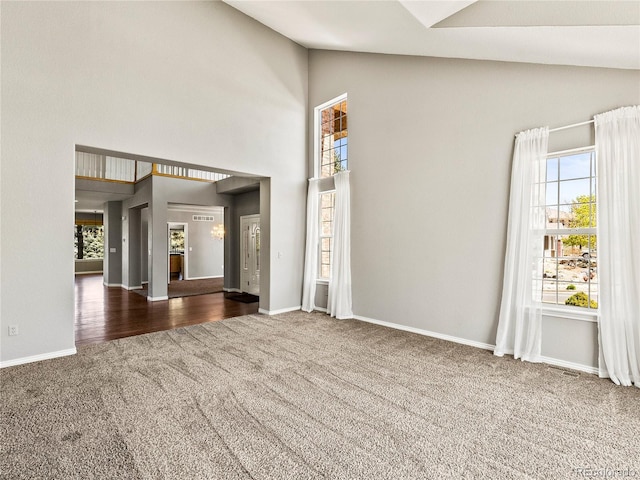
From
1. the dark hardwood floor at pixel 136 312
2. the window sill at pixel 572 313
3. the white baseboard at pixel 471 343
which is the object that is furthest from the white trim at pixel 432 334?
the dark hardwood floor at pixel 136 312

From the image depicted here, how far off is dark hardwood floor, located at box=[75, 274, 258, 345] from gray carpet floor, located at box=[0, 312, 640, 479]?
3.16ft

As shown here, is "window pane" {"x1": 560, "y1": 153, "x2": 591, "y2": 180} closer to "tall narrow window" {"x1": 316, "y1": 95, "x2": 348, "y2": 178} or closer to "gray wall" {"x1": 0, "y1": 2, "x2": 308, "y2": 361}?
"tall narrow window" {"x1": 316, "y1": 95, "x2": 348, "y2": 178}

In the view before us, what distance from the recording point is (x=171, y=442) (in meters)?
2.17

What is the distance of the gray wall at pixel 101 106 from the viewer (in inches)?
138

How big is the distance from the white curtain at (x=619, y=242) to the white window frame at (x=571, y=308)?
0.44 ft

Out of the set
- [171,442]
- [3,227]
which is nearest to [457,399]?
[171,442]

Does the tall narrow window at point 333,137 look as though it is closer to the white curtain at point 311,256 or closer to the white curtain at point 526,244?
the white curtain at point 311,256

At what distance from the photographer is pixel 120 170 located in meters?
8.67

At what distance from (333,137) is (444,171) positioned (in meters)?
2.44

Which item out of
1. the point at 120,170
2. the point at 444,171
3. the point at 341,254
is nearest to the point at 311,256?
the point at 341,254

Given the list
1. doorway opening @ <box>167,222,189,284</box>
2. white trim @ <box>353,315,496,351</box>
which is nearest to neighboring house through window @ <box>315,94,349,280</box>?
white trim @ <box>353,315,496,351</box>

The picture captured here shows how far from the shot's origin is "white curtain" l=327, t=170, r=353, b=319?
5.59 meters

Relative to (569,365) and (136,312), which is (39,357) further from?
(569,365)

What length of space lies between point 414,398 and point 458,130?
Result: 3.34 metres
